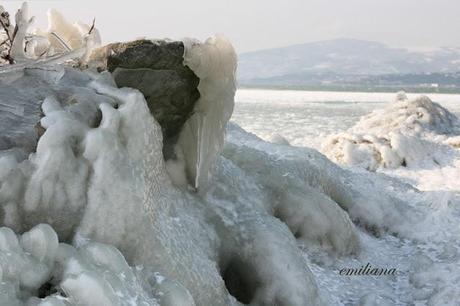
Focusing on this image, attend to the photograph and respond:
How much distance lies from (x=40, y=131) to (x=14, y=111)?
414mm

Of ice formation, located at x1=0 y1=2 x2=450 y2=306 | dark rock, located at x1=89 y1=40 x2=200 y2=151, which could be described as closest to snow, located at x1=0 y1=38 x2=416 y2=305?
ice formation, located at x1=0 y1=2 x2=450 y2=306

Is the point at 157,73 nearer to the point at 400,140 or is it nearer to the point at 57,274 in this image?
Result: the point at 57,274

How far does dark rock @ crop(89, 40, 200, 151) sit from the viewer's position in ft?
20.9

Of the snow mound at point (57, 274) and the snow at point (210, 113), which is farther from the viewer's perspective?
the snow at point (210, 113)

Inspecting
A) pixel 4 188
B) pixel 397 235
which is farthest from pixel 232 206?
pixel 397 235

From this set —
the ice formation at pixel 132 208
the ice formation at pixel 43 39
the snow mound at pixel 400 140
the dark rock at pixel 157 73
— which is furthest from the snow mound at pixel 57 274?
the snow mound at pixel 400 140

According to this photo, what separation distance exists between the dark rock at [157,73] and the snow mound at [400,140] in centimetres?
1379

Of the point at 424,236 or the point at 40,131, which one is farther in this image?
the point at 424,236

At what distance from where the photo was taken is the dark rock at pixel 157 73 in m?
6.37

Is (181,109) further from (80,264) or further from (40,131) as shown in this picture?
(80,264)

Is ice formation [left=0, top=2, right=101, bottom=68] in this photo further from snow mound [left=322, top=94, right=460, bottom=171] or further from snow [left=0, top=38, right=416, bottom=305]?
snow mound [left=322, top=94, right=460, bottom=171]

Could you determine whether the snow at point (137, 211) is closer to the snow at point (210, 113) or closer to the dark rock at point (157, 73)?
the snow at point (210, 113)

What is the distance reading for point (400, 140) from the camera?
2077cm

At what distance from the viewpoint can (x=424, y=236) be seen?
10453 millimetres
